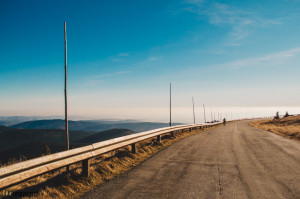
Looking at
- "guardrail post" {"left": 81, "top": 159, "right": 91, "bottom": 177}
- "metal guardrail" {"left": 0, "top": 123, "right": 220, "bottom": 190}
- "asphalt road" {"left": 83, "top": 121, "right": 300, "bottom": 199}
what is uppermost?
"metal guardrail" {"left": 0, "top": 123, "right": 220, "bottom": 190}

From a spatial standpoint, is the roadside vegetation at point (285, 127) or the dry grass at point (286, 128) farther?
the roadside vegetation at point (285, 127)

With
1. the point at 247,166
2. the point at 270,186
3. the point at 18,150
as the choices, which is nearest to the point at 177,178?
the point at 270,186

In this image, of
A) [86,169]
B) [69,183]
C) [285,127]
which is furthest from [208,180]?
[285,127]

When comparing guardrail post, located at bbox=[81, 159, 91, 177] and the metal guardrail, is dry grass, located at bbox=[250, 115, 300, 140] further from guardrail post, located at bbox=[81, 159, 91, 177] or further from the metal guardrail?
guardrail post, located at bbox=[81, 159, 91, 177]

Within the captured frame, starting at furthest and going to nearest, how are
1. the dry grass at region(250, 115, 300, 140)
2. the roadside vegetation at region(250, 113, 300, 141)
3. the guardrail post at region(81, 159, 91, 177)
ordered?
the roadside vegetation at region(250, 113, 300, 141) → the dry grass at region(250, 115, 300, 140) → the guardrail post at region(81, 159, 91, 177)

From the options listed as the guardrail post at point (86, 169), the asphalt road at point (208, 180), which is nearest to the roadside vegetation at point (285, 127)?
the asphalt road at point (208, 180)

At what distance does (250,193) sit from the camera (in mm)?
4520

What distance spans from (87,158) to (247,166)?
205 inches

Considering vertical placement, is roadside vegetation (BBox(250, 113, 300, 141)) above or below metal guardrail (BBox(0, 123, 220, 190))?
below

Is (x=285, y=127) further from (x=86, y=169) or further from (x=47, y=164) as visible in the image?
(x=47, y=164)

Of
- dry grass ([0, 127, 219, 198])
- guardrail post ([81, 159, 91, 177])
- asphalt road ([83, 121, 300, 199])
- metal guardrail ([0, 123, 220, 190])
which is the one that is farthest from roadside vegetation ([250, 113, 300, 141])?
guardrail post ([81, 159, 91, 177])

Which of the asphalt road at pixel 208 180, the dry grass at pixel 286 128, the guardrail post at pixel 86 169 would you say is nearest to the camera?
the asphalt road at pixel 208 180

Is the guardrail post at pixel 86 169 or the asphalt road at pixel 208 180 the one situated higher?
the guardrail post at pixel 86 169

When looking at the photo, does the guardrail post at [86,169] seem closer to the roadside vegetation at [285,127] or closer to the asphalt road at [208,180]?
the asphalt road at [208,180]
